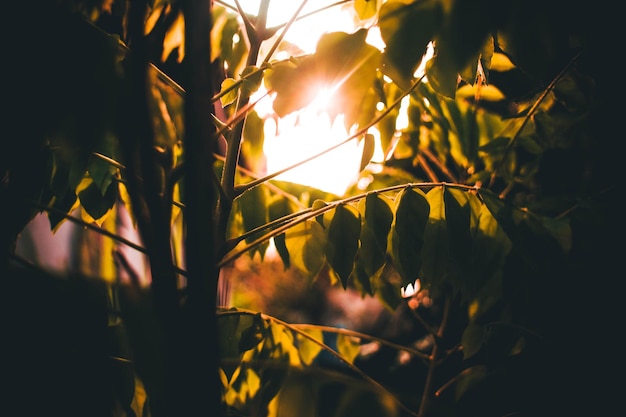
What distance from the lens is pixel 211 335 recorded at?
48 centimetres

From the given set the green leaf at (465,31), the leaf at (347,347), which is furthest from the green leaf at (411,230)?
the leaf at (347,347)

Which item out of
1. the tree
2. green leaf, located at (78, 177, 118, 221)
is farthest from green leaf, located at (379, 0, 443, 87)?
green leaf, located at (78, 177, 118, 221)

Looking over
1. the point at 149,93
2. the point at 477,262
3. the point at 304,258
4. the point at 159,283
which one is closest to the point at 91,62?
the point at 149,93

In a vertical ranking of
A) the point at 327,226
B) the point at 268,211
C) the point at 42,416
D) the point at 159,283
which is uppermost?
the point at 268,211

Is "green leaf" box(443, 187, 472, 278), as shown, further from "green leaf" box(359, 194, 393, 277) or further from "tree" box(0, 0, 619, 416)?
"green leaf" box(359, 194, 393, 277)

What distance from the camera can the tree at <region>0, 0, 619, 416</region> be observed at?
0.47 metres

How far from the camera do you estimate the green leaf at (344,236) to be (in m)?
0.75

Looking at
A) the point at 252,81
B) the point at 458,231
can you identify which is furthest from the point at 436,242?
the point at 252,81

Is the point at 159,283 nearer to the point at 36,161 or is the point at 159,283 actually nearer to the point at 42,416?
the point at 42,416

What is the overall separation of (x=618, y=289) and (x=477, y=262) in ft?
2.09

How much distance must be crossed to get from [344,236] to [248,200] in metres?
0.36

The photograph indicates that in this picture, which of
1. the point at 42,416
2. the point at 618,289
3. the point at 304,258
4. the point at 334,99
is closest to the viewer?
the point at 42,416

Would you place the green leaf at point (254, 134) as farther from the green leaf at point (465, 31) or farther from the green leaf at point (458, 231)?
the green leaf at point (465, 31)

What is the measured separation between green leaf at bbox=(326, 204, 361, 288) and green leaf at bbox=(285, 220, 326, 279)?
133mm
